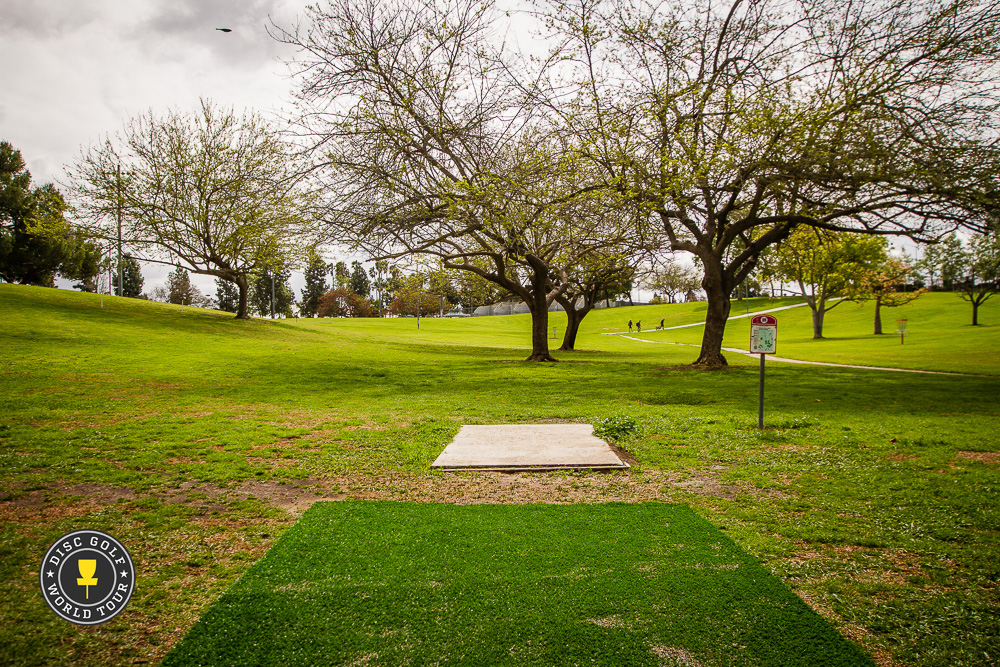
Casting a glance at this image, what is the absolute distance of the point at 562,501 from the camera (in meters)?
4.96

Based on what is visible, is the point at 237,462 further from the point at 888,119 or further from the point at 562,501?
the point at 888,119

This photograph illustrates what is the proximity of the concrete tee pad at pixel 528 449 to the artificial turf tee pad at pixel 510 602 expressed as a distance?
1832 millimetres

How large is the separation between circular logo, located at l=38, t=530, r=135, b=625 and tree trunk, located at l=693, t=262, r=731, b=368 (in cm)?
1812

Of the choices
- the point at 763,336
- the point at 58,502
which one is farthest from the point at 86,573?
the point at 763,336

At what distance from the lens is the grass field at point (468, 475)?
3066 mm

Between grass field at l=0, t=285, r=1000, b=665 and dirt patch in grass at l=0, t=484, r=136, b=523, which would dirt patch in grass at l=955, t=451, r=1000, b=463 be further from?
dirt patch in grass at l=0, t=484, r=136, b=523

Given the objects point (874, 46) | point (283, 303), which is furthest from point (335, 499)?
point (283, 303)

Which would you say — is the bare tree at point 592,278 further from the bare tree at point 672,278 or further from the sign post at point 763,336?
the sign post at point 763,336

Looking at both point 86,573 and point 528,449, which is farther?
point 528,449

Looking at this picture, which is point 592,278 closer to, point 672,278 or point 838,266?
point 672,278

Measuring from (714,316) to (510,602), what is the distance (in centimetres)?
1753

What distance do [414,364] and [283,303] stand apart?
91495 millimetres

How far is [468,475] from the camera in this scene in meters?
5.85

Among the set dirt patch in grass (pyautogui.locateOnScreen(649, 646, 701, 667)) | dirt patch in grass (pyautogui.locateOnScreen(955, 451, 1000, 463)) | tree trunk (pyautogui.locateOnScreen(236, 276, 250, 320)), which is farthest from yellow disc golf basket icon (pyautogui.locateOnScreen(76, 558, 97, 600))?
tree trunk (pyautogui.locateOnScreen(236, 276, 250, 320))
